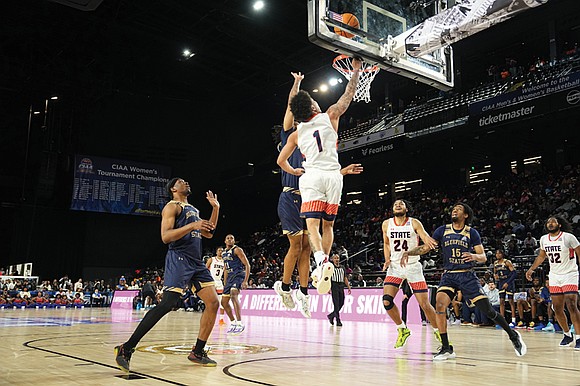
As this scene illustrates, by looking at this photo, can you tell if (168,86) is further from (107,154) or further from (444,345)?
(444,345)

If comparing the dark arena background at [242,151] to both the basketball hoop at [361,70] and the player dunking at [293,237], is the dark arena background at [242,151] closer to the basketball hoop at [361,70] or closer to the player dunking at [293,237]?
the basketball hoop at [361,70]

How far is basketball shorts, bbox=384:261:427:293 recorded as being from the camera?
25.7 ft

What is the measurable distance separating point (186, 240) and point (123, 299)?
69.6 feet

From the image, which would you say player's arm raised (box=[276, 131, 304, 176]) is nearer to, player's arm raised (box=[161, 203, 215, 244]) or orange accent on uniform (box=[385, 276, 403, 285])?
player's arm raised (box=[161, 203, 215, 244])

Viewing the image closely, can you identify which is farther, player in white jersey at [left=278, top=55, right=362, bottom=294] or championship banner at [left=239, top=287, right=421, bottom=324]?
championship banner at [left=239, top=287, right=421, bottom=324]

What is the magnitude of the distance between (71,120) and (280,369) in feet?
80.5

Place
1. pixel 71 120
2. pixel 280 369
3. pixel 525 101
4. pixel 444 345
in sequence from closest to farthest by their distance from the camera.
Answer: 1. pixel 280 369
2. pixel 444 345
3. pixel 525 101
4. pixel 71 120

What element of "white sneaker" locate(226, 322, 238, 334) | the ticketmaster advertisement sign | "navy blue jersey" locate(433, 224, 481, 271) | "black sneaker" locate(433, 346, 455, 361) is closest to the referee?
"white sneaker" locate(226, 322, 238, 334)

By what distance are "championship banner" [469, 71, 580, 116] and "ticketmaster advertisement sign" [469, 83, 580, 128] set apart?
0.11 metres

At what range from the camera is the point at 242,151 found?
32438 mm

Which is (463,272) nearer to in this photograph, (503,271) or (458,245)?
(458,245)

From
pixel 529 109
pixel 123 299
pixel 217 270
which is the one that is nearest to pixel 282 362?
pixel 217 270

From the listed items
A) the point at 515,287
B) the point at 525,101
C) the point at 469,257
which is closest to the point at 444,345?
the point at 469,257

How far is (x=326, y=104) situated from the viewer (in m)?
27.8
